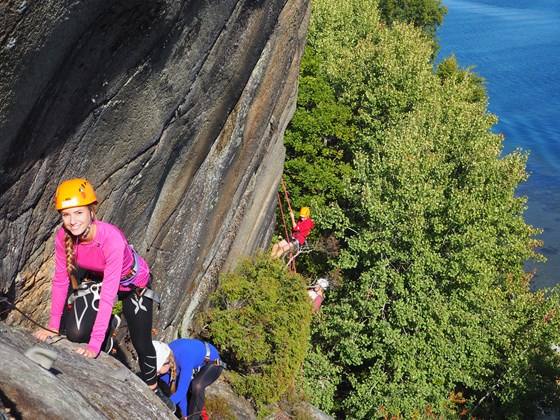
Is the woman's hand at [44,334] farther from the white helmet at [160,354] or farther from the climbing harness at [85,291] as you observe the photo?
the white helmet at [160,354]

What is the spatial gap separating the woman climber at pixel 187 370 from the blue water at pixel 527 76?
2026 cm

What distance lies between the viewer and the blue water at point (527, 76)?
139 feet

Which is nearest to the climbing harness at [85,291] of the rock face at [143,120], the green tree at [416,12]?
the rock face at [143,120]

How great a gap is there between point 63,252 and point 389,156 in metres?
16.6

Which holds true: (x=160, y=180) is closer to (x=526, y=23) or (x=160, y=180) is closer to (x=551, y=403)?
(x=551, y=403)

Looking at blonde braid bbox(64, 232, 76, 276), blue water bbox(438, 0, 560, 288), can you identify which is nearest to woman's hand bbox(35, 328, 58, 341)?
blonde braid bbox(64, 232, 76, 276)

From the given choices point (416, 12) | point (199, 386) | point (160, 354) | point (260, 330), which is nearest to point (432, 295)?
point (260, 330)

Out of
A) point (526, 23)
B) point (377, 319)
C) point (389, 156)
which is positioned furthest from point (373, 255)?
point (526, 23)

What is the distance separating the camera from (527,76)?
65.1 m

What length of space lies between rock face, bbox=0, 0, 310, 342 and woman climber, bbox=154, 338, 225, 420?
1.68 metres

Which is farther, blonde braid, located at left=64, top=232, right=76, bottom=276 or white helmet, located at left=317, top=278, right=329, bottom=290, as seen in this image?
white helmet, located at left=317, top=278, right=329, bottom=290

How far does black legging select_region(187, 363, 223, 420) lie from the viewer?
355 inches

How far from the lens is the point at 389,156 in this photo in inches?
829

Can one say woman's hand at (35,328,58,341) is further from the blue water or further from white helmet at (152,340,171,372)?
the blue water
